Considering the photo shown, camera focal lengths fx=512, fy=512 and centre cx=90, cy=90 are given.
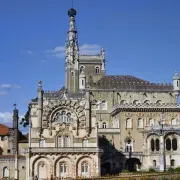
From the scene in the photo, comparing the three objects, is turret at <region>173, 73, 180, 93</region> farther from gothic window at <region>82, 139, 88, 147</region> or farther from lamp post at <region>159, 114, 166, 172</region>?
gothic window at <region>82, 139, 88, 147</region>

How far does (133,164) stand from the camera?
302 feet

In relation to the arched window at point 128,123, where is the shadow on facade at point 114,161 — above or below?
below

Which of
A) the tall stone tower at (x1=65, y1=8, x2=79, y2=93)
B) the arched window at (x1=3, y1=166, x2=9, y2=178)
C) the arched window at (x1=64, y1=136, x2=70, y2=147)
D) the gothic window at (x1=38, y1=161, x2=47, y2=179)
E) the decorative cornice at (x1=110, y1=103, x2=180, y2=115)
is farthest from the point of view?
the tall stone tower at (x1=65, y1=8, x2=79, y2=93)

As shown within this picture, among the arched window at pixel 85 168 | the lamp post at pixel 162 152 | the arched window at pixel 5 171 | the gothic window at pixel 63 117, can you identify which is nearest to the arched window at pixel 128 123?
the lamp post at pixel 162 152

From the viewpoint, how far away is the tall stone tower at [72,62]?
106875mm

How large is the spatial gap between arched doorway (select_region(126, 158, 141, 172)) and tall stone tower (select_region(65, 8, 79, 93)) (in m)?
20.7

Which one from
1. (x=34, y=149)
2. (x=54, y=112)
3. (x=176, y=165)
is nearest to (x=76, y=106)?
(x=54, y=112)

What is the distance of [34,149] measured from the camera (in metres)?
79.7

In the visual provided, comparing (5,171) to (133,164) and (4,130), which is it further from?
(133,164)

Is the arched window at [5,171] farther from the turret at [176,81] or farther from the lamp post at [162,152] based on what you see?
the turret at [176,81]

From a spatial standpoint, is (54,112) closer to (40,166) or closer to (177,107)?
(40,166)

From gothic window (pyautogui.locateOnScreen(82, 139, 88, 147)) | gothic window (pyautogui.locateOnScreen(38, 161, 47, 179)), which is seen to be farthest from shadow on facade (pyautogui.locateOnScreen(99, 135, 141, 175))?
gothic window (pyautogui.locateOnScreen(38, 161, 47, 179))

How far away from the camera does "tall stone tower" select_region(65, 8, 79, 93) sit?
107m

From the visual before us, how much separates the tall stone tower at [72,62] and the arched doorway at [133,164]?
20745 millimetres
